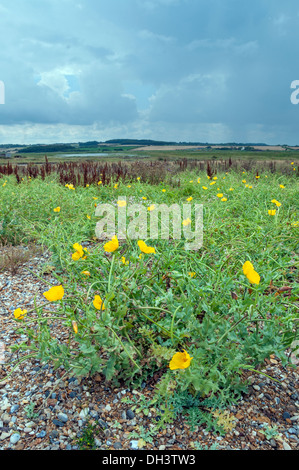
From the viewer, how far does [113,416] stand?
158cm

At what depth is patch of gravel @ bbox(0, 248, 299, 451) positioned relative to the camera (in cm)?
146

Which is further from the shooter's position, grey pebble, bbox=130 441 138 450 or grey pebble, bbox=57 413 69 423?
grey pebble, bbox=57 413 69 423

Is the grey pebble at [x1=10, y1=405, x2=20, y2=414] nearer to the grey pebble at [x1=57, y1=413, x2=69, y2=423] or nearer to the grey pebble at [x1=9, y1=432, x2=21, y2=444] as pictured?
the grey pebble at [x1=9, y1=432, x2=21, y2=444]

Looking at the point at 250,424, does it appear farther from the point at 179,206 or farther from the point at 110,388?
the point at 179,206

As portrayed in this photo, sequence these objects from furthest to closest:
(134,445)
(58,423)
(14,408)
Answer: (14,408), (58,423), (134,445)

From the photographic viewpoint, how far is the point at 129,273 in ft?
5.97

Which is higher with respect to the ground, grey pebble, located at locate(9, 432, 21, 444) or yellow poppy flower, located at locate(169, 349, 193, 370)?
yellow poppy flower, located at locate(169, 349, 193, 370)

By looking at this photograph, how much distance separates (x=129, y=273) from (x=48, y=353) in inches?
Answer: 23.3

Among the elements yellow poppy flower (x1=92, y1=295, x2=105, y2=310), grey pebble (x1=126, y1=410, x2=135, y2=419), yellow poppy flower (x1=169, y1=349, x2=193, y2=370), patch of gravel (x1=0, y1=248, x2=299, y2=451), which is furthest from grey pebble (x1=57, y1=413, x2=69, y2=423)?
yellow poppy flower (x1=169, y1=349, x2=193, y2=370)

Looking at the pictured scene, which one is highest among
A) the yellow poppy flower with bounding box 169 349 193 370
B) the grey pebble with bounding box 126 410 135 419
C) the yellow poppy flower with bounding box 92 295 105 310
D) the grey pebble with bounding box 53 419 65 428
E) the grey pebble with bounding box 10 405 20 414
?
the yellow poppy flower with bounding box 92 295 105 310

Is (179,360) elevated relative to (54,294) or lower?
lower

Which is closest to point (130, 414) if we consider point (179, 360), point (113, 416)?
point (113, 416)

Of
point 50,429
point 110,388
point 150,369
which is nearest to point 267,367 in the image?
point 150,369

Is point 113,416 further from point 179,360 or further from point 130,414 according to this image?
point 179,360
